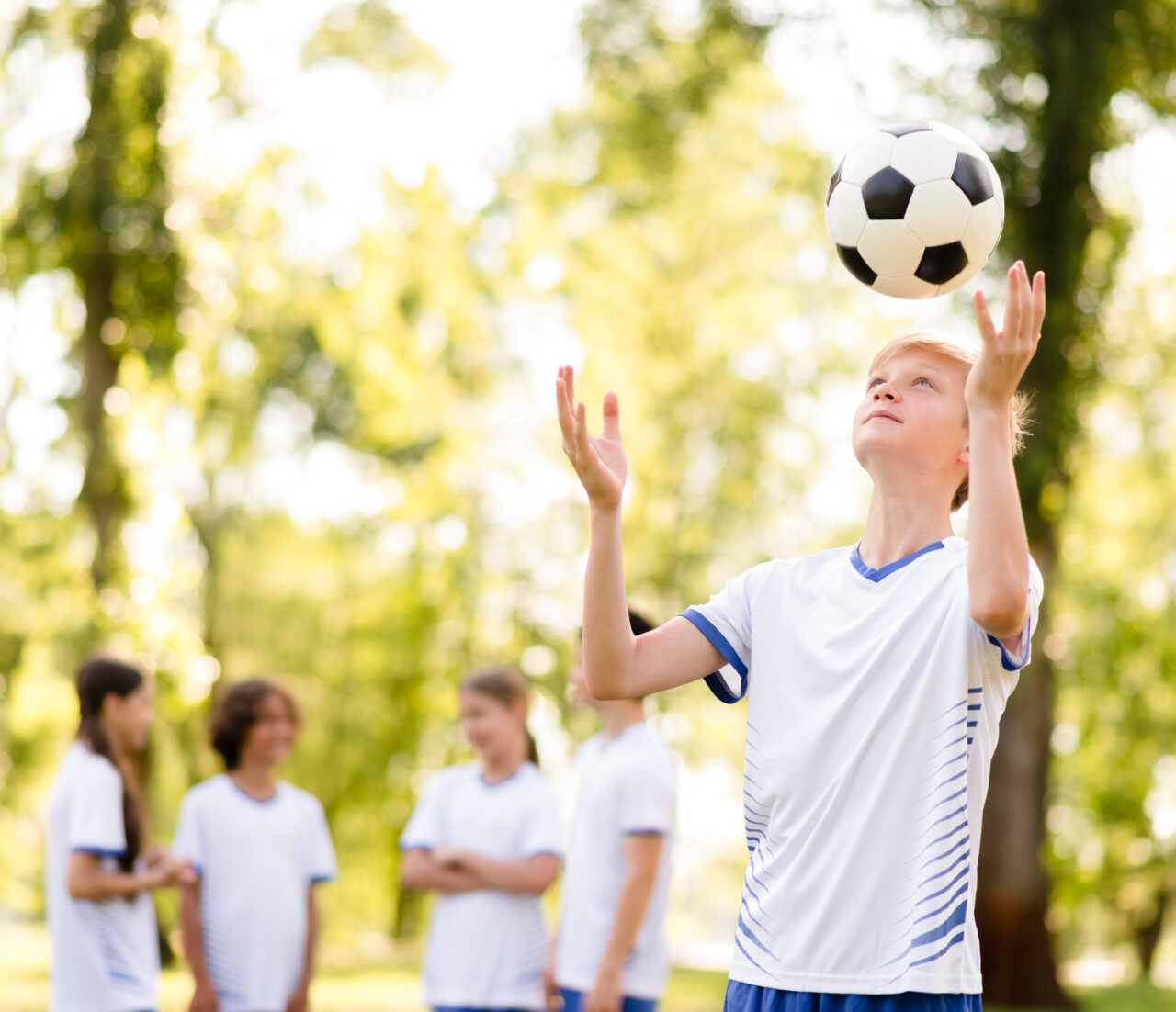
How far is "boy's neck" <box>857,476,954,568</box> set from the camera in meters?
2.60

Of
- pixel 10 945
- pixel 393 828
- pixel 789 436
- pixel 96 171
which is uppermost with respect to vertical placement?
pixel 96 171

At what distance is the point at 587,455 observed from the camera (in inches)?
99.6

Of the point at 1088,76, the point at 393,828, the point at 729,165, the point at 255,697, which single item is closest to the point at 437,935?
the point at 255,697

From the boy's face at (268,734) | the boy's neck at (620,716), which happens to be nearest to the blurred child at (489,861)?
the boy's neck at (620,716)

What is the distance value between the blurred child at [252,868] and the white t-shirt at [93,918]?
28cm

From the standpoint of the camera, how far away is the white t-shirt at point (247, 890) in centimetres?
564

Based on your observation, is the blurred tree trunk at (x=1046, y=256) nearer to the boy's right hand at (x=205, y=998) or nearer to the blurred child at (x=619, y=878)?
the blurred child at (x=619, y=878)

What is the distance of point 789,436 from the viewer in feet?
62.0

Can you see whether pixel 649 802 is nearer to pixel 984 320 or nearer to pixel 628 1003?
pixel 628 1003

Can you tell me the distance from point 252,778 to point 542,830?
129 centimetres

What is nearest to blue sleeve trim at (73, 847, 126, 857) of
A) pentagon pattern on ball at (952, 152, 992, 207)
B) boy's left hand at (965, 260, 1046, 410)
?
pentagon pattern on ball at (952, 152, 992, 207)

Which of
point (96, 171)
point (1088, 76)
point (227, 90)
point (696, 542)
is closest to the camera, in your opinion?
point (1088, 76)

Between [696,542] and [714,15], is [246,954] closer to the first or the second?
[714,15]

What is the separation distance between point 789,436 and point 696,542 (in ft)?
6.87
